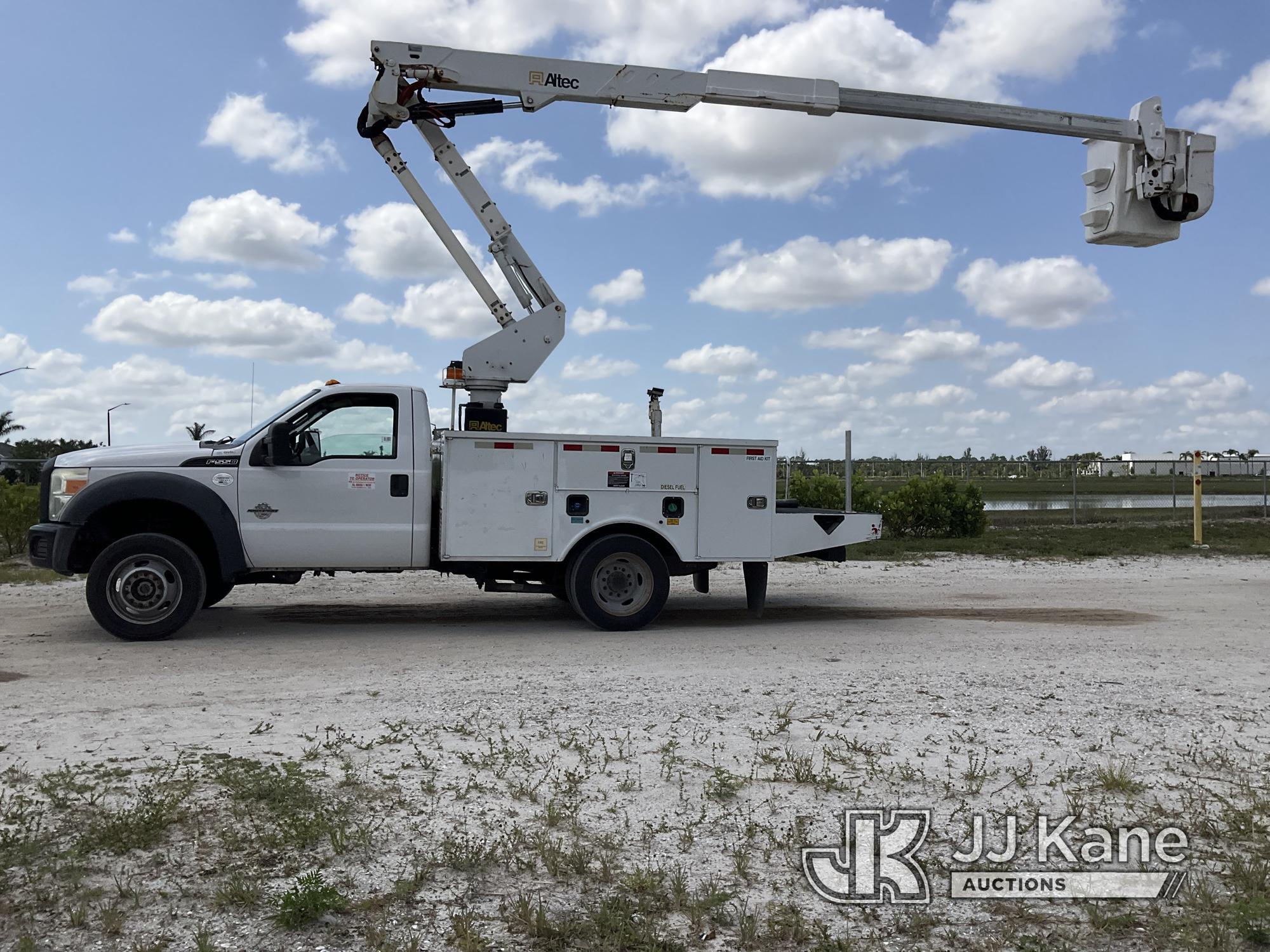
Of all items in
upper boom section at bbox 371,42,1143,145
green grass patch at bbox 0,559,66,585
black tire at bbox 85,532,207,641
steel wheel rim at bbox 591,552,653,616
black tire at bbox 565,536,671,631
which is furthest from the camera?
green grass patch at bbox 0,559,66,585

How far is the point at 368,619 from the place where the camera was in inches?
432

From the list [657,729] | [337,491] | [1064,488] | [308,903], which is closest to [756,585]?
[337,491]

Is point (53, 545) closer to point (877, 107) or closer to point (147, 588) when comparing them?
point (147, 588)

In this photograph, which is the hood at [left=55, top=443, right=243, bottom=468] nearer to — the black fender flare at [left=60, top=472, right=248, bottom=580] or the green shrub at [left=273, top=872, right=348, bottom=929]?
the black fender flare at [left=60, top=472, right=248, bottom=580]

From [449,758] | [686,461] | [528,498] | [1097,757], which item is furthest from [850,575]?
[449,758]

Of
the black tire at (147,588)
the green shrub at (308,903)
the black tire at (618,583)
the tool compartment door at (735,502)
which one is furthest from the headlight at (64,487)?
the green shrub at (308,903)

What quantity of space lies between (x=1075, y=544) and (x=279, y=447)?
15387 mm

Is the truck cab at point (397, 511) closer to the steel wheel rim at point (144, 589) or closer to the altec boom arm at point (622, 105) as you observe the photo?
the steel wheel rim at point (144, 589)

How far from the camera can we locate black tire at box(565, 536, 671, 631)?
10.1 metres

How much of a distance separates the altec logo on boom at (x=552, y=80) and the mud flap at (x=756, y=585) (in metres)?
5.49

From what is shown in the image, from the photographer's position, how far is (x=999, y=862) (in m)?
4.37

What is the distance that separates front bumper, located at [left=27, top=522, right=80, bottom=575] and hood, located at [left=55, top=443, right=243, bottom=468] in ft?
1.97

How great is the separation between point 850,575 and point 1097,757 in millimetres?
9334

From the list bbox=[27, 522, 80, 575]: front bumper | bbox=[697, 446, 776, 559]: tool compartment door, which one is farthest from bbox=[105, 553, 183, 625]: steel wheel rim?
bbox=[697, 446, 776, 559]: tool compartment door
